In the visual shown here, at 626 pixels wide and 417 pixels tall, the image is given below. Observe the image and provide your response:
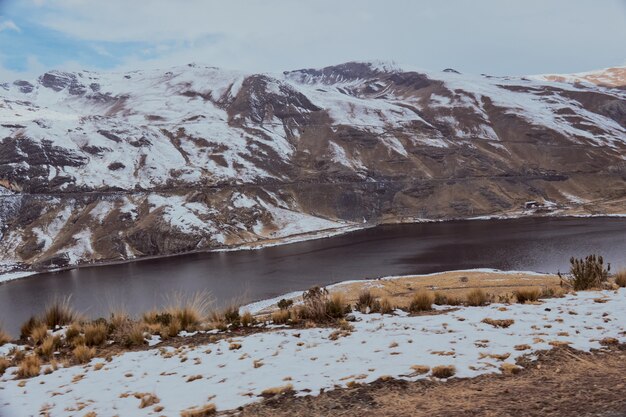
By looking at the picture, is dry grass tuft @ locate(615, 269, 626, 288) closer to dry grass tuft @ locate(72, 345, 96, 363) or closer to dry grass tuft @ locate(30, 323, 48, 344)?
dry grass tuft @ locate(72, 345, 96, 363)

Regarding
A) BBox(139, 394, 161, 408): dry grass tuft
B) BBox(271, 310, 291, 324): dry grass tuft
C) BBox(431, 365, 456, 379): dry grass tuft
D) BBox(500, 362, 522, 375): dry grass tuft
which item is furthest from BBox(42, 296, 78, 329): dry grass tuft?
BBox(500, 362, 522, 375): dry grass tuft

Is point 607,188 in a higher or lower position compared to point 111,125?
lower

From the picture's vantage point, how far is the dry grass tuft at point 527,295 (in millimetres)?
9883

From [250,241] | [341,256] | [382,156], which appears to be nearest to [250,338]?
[341,256]

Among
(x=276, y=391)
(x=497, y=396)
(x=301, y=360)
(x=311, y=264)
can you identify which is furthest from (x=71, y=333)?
(x=311, y=264)

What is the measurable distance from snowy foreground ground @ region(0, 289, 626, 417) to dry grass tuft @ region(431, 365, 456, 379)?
0.36ft

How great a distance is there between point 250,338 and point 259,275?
47.6 m

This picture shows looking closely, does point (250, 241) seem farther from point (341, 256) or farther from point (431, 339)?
point (431, 339)

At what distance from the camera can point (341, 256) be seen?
2549 inches

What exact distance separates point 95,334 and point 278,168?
117229mm

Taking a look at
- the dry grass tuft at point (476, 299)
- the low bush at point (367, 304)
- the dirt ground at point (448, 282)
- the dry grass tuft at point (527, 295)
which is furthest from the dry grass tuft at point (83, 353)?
the dirt ground at point (448, 282)

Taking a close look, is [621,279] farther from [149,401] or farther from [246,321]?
[149,401]

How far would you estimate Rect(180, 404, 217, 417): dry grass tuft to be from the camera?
17.3 feet

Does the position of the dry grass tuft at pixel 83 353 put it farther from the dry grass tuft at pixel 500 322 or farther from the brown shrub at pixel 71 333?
the dry grass tuft at pixel 500 322
